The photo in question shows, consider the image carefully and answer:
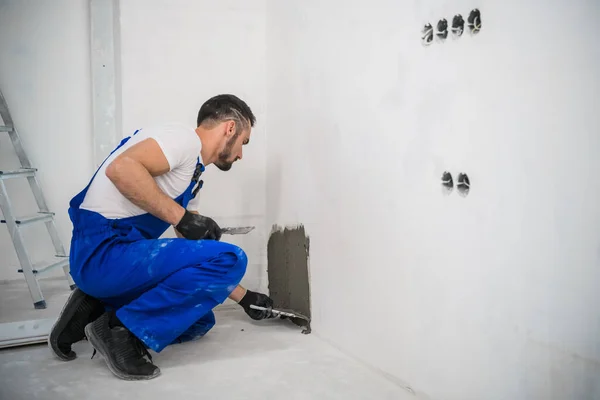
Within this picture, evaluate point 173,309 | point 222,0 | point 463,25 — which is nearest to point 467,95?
point 463,25

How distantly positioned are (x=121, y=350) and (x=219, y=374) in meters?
0.37

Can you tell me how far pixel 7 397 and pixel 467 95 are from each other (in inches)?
69.4

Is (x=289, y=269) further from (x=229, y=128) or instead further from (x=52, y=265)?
(x=52, y=265)

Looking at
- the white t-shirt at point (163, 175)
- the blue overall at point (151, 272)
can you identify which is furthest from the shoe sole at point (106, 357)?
the white t-shirt at point (163, 175)

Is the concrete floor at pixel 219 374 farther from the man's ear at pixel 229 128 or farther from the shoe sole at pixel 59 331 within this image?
the man's ear at pixel 229 128

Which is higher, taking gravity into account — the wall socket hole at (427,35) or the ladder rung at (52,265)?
the wall socket hole at (427,35)

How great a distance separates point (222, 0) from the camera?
131 inches

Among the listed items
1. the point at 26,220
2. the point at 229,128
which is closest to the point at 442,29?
the point at 229,128

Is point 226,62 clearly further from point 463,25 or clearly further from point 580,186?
point 580,186

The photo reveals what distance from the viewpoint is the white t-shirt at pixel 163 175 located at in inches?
88.0

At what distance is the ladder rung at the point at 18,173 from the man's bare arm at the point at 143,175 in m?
1.19

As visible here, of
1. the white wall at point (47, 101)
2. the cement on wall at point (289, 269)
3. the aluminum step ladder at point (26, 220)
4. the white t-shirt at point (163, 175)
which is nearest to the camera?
the white t-shirt at point (163, 175)

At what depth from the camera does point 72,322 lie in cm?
239

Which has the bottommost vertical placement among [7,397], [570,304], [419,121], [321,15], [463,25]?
[7,397]
